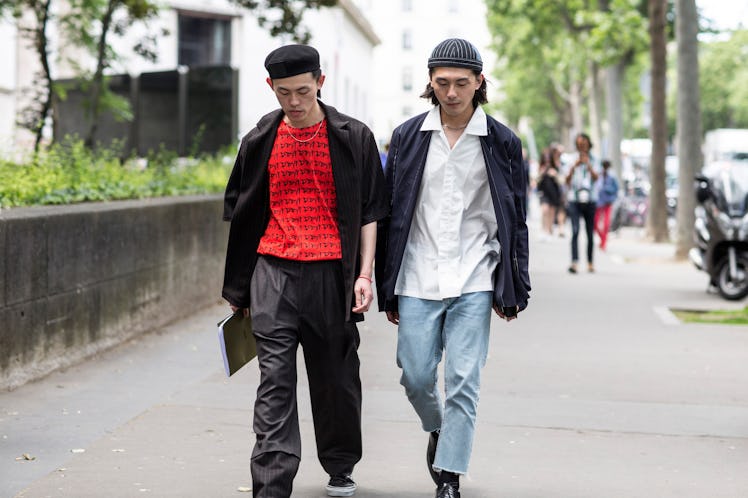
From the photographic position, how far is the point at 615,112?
118ft

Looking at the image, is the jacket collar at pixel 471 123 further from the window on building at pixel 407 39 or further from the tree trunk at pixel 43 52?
the window on building at pixel 407 39

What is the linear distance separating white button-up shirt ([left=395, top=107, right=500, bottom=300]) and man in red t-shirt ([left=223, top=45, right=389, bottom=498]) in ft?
0.62

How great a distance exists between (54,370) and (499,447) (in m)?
3.04

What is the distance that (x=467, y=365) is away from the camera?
516 centimetres

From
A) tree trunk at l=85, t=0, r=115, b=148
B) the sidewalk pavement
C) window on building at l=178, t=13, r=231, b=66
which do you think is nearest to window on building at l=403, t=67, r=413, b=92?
window on building at l=178, t=13, r=231, b=66

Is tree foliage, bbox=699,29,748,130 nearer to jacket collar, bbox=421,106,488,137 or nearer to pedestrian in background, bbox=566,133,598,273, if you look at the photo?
pedestrian in background, bbox=566,133,598,273

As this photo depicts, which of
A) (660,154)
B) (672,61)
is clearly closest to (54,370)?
(660,154)

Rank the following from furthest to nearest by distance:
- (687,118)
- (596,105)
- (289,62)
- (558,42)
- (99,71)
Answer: (558,42) < (596,105) < (687,118) < (99,71) < (289,62)

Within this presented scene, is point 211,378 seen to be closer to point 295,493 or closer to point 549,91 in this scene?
point 295,493

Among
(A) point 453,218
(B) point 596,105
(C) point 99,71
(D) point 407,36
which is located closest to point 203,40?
(B) point 596,105

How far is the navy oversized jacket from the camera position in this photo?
5.14 m

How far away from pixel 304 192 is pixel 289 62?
19.5 inches

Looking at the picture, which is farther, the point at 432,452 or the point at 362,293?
the point at 432,452

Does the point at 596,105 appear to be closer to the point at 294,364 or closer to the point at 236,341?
the point at 236,341
